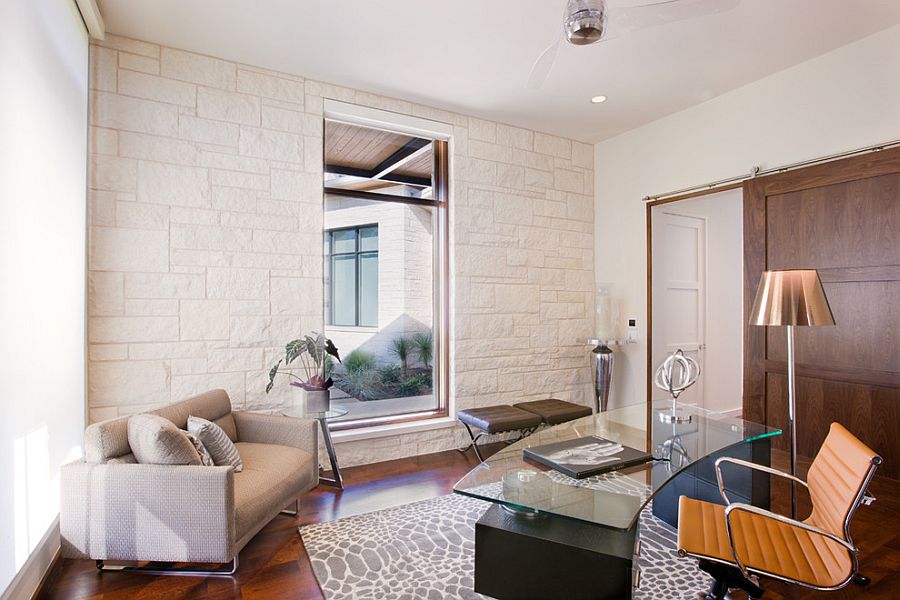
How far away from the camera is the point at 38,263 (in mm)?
2229

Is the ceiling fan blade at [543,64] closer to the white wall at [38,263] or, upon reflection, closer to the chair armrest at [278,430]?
the white wall at [38,263]

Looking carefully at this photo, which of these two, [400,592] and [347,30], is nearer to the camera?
[400,592]

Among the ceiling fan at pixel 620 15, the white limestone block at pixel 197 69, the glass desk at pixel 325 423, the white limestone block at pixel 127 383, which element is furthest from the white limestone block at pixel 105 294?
the ceiling fan at pixel 620 15

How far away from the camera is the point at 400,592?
7.03 ft

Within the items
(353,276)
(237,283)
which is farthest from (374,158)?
(237,283)

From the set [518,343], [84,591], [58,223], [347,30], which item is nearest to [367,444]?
[518,343]

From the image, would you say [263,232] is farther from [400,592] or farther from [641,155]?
[641,155]

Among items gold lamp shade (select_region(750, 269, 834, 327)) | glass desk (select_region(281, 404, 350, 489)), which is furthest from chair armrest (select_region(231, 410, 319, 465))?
gold lamp shade (select_region(750, 269, 834, 327))

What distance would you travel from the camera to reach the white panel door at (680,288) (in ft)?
15.4

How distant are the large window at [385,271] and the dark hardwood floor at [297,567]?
853 mm

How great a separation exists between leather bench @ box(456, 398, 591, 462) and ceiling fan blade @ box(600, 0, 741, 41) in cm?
262

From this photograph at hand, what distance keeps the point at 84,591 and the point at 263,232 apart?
2182mm

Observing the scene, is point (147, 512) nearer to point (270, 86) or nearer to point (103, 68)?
point (103, 68)

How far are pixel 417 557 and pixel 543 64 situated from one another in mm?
2374
